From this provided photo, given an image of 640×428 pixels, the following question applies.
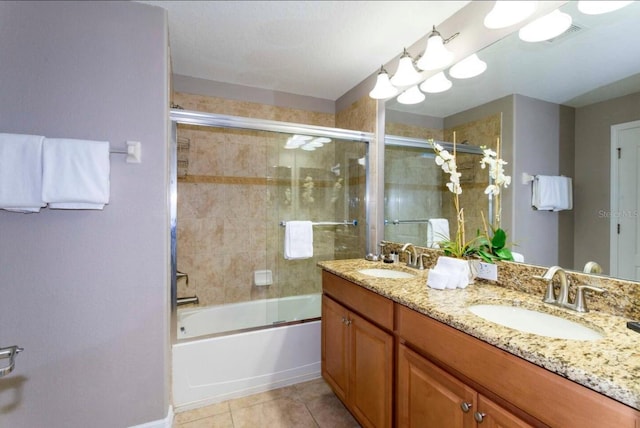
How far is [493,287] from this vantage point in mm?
1366

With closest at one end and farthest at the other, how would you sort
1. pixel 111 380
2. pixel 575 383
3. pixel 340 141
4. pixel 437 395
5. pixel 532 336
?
pixel 575 383 → pixel 532 336 → pixel 437 395 → pixel 111 380 → pixel 340 141

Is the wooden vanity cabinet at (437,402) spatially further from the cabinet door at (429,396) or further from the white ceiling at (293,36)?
the white ceiling at (293,36)

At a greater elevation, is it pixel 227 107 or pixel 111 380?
pixel 227 107

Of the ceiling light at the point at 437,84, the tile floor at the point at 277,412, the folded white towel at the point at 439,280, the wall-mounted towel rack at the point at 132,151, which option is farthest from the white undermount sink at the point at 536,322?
the wall-mounted towel rack at the point at 132,151

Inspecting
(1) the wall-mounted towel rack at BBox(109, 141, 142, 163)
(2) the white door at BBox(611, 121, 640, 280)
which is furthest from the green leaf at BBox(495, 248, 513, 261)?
(1) the wall-mounted towel rack at BBox(109, 141, 142, 163)

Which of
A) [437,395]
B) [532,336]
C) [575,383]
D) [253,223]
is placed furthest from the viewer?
[253,223]

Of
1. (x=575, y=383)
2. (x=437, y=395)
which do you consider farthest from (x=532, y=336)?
(x=437, y=395)

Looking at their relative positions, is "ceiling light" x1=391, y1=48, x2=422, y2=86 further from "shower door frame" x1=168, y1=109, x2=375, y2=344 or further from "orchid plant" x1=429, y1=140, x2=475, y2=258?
"shower door frame" x1=168, y1=109, x2=375, y2=344

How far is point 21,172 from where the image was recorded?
51.1 inches

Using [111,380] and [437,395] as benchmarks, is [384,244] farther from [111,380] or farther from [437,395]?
[111,380]

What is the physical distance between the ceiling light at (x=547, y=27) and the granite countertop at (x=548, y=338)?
1.10m

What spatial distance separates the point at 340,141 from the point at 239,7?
120 centimetres

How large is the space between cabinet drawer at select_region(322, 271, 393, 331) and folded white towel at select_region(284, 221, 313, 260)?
1.31 feet

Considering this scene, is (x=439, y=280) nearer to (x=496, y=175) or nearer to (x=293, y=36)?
(x=496, y=175)
